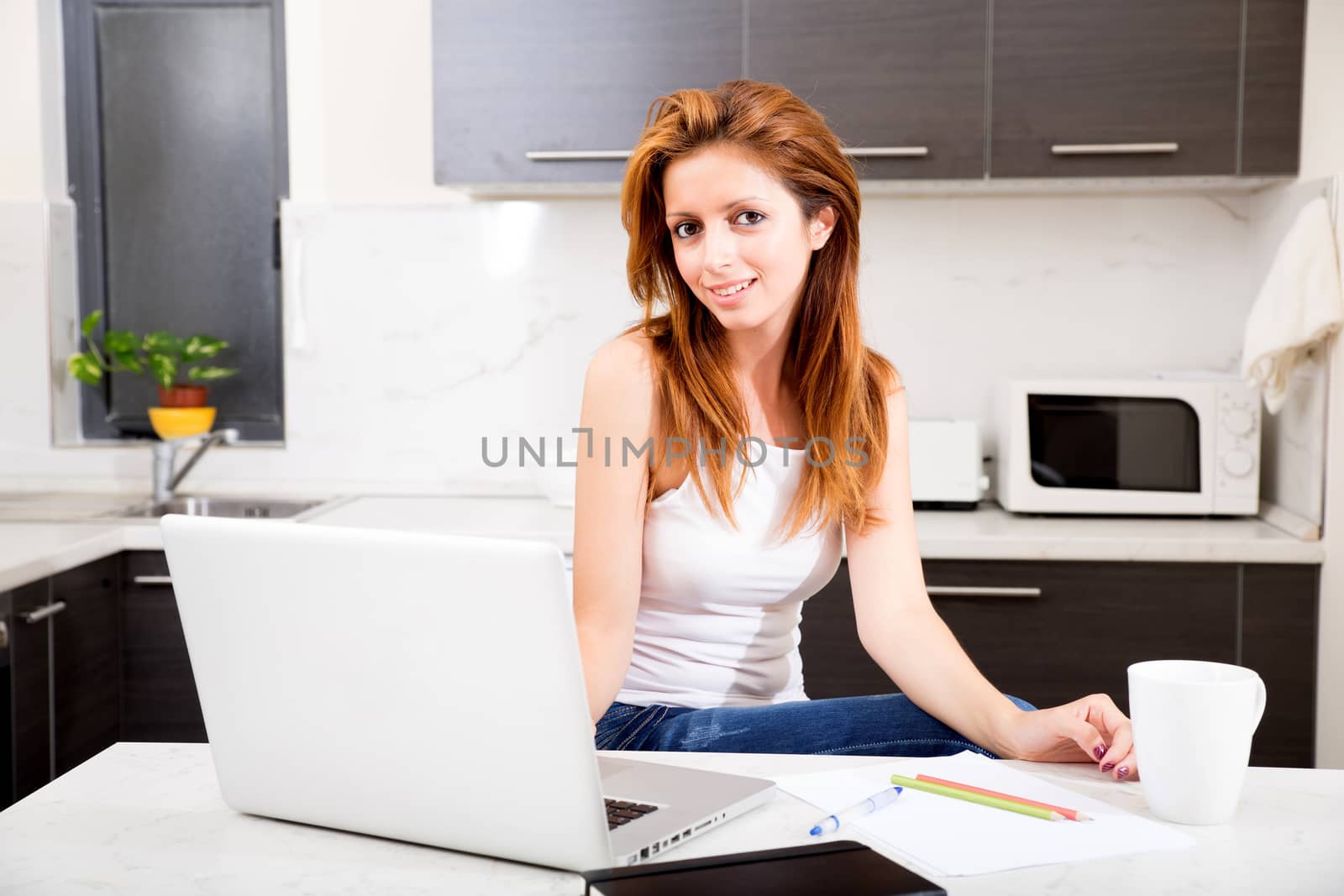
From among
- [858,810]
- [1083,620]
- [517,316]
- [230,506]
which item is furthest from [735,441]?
[230,506]

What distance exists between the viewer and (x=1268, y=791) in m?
1.00

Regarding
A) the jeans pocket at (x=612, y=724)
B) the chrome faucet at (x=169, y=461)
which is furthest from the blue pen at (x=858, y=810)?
the chrome faucet at (x=169, y=461)

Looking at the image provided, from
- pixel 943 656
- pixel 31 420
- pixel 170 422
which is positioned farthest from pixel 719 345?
pixel 31 420

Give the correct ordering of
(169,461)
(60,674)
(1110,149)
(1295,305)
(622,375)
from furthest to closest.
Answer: (169,461), (1110,149), (1295,305), (60,674), (622,375)

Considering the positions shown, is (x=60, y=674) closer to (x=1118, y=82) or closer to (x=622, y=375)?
(x=622, y=375)

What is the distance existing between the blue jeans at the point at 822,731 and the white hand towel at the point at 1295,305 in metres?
1.46

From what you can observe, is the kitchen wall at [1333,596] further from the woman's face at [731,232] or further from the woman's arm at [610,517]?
the woman's arm at [610,517]

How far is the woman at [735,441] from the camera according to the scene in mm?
1444

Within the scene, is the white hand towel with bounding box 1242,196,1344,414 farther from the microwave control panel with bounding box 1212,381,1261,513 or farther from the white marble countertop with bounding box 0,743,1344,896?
Answer: the white marble countertop with bounding box 0,743,1344,896

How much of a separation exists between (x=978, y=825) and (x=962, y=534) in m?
1.54

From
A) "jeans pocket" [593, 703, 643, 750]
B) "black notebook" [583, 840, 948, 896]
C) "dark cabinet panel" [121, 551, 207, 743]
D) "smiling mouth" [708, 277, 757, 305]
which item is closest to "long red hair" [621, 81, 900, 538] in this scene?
"smiling mouth" [708, 277, 757, 305]

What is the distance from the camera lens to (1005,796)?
963 mm

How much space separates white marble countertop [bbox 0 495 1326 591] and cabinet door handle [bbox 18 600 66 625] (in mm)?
59

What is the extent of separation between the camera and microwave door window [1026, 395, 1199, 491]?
2566 mm
